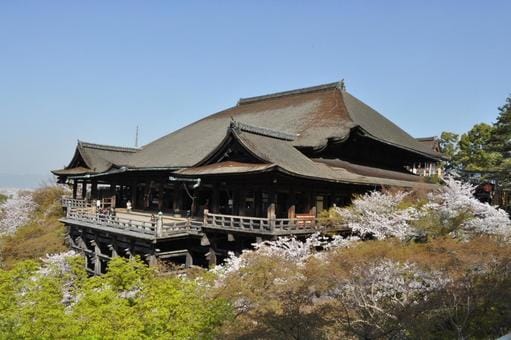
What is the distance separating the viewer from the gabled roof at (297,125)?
24.2 meters

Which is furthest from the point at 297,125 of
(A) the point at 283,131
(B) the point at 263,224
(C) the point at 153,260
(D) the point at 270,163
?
(C) the point at 153,260

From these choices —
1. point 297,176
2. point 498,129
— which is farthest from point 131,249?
point 498,129

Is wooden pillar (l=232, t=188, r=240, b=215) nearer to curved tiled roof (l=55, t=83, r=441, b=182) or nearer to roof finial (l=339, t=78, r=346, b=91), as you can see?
curved tiled roof (l=55, t=83, r=441, b=182)

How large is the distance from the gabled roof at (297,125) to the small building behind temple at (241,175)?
12 centimetres

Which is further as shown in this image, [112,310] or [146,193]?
[146,193]

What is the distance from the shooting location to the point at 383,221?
15.8 m

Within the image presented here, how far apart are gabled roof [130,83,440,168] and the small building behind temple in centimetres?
12

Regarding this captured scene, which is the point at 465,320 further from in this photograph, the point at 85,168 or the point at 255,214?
the point at 85,168

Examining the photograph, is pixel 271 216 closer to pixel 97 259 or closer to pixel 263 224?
pixel 263 224

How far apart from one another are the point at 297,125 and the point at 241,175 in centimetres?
949

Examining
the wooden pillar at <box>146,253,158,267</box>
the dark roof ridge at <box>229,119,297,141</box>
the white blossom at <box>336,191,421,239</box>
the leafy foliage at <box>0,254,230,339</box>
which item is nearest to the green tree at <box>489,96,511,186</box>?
the white blossom at <box>336,191,421,239</box>

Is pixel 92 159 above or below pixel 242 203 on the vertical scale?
above

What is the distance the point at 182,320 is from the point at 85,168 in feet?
85.8

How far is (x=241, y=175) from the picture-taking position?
58.9 feet
